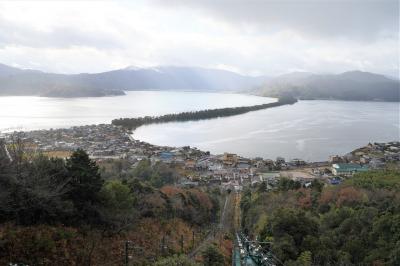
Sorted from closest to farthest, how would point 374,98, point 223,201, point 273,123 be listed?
point 223,201 → point 273,123 → point 374,98

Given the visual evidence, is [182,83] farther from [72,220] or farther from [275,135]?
[72,220]

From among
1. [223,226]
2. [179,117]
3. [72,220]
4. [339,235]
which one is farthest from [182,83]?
[72,220]

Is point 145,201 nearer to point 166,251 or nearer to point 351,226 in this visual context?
point 166,251

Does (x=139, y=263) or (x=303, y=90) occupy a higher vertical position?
(x=303, y=90)

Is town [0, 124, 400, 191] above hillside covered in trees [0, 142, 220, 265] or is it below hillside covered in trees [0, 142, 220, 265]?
below

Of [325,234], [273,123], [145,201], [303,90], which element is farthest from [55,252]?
[303,90]

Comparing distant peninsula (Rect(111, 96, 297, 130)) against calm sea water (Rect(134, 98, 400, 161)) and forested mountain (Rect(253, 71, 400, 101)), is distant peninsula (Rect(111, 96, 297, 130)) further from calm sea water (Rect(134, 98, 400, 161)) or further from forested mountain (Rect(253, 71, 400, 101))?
forested mountain (Rect(253, 71, 400, 101))

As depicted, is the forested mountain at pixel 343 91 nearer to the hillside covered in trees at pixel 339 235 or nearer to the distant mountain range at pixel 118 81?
the distant mountain range at pixel 118 81

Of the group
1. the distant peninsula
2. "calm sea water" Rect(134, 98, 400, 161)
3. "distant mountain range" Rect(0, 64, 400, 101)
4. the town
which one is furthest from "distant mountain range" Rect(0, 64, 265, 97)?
the town
